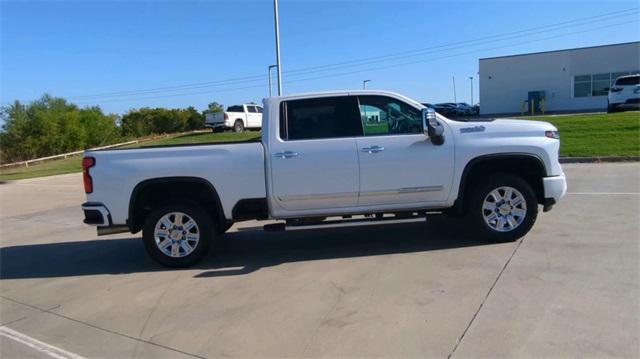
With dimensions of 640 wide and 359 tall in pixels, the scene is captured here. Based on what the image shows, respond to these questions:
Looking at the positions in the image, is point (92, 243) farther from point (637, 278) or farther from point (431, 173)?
point (637, 278)

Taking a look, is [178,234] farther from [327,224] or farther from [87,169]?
[327,224]

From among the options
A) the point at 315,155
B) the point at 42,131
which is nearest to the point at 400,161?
the point at 315,155

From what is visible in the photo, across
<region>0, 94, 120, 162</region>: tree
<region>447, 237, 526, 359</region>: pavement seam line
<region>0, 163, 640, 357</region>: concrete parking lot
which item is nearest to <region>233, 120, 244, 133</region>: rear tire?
<region>0, 94, 120, 162</region>: tree

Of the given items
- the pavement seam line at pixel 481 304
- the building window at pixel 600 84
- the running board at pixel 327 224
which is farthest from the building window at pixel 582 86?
the running board at pixel 327 224

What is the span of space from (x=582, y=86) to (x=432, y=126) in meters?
46.9

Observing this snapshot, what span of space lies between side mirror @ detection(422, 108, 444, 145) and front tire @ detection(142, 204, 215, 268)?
2.86 m

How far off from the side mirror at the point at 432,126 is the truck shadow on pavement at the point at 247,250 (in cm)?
137

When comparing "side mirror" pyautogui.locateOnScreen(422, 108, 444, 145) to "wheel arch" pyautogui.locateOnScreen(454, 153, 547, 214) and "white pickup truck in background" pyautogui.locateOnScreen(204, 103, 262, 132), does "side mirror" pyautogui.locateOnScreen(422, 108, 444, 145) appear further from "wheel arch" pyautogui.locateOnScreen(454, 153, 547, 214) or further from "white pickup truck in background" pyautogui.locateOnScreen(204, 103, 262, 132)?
"white pickup truck in background" pyautogui.locateOnScreen(204, 103, 262, 132)

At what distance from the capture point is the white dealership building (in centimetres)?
4503

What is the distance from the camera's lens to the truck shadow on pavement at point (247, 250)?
6.55 m

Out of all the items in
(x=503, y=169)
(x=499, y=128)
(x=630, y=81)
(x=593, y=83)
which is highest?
(x=593, y=83)

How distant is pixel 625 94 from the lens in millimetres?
25781

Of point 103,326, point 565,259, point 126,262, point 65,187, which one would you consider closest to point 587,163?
point 565,259

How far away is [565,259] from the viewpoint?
570 cm
